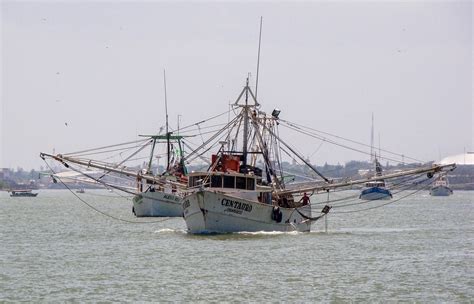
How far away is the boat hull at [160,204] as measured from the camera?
10275 centimetres

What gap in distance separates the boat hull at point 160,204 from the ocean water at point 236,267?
27.1m

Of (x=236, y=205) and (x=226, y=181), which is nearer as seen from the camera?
(x=236, y=205)

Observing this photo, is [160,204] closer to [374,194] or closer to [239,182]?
[239,182]

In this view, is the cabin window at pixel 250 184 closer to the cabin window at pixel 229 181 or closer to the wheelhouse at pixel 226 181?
the wheelhouse at pixel 226 181

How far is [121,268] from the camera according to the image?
5025 centimetres

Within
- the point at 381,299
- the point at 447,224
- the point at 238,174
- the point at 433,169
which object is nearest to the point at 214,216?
the point at 238,174

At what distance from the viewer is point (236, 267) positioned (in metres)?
50.4

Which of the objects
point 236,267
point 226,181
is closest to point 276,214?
point 226,181

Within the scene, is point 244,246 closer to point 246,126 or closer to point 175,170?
point 246,126

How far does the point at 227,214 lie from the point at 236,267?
16.1 meters

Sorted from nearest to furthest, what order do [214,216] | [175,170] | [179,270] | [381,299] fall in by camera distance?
1. [381,299]
2. [179,270]
3. [214,216]
4. [175,170]

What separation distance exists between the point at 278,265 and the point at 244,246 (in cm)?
884

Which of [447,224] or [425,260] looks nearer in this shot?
[425,260]

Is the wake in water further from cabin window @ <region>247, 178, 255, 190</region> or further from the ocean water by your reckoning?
cabin window @ <region>247, 178, 255, 190</region>
